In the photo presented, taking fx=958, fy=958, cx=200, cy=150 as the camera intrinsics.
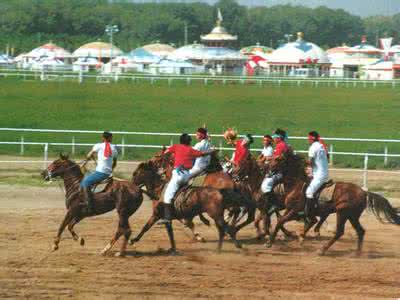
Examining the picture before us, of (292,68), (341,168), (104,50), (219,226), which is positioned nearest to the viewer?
(219,226)

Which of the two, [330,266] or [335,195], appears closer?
[330,266]

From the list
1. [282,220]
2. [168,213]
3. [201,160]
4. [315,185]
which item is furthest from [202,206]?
[315,185]

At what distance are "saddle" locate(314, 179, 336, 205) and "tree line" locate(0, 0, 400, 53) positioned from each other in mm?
109754

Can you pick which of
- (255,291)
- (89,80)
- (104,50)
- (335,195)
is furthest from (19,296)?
(104,50)

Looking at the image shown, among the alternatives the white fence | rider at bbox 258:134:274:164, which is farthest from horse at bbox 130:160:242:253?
the white fence

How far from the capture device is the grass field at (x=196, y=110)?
36406 millimetres

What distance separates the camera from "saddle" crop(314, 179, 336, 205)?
1445 cm

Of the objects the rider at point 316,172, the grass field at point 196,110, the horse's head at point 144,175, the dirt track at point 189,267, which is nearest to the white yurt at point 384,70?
the grass field at point 196,110

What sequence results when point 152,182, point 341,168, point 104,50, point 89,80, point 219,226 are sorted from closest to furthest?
1. point 219,226
2. point 152,182
3. point 341,168
4. point 89,80
5. point 104,50

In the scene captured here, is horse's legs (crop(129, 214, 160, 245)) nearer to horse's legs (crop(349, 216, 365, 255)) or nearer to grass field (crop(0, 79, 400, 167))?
horse's legs (crop(349, 216, 365, 255))

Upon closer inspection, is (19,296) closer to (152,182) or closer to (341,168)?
(152,182)

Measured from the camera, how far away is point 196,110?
45938 millimetres

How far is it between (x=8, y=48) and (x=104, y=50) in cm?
1713

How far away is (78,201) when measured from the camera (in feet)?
46.4
